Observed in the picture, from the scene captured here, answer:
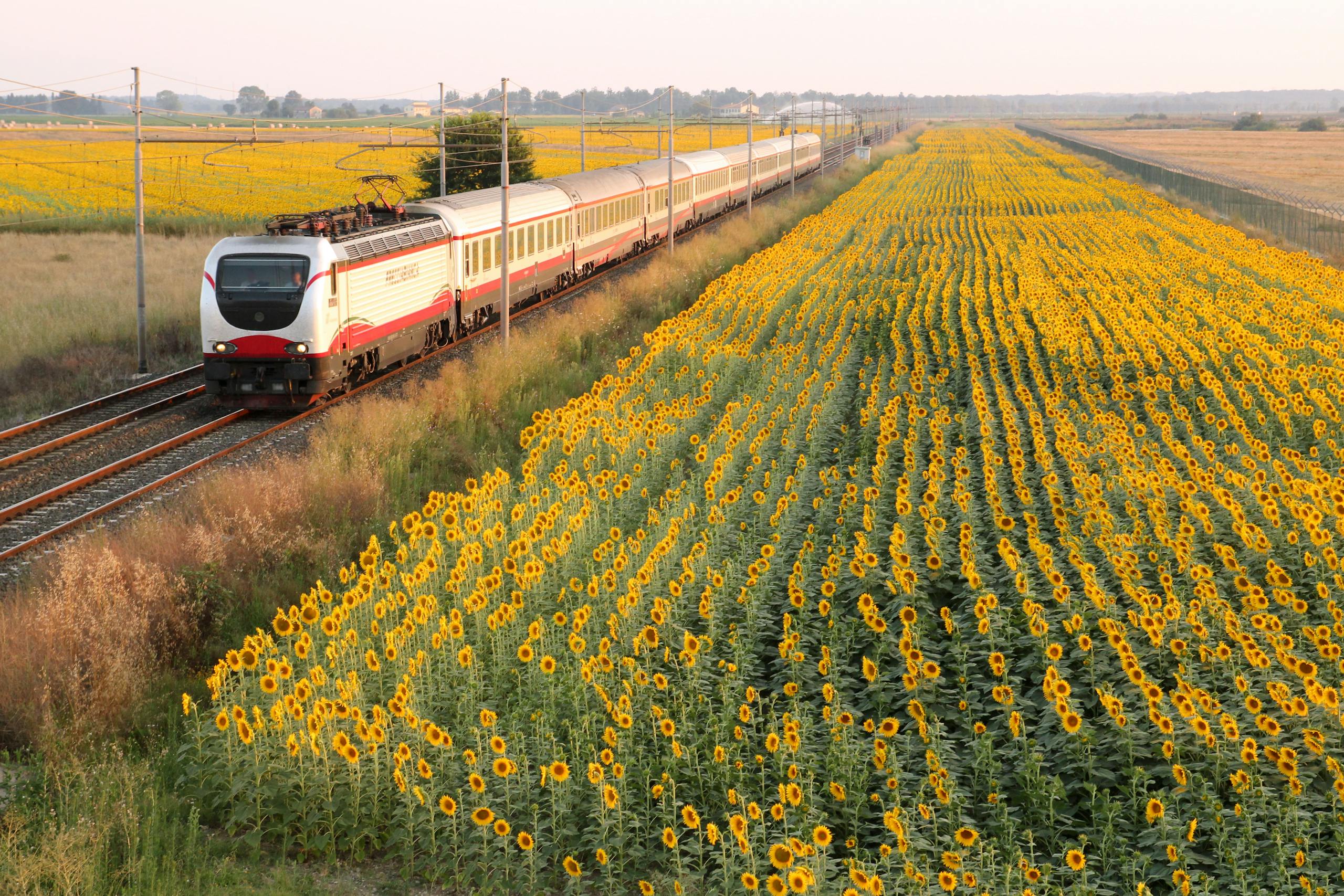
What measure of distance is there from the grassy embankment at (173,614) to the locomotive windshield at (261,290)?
1.78 metres

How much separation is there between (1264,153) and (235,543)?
126012 mm

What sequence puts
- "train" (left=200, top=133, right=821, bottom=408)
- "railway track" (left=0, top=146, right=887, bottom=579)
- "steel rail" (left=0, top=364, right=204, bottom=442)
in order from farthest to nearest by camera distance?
"train" (left=200, top=133, right=821, bottom=408), "steel rail" (left=0, top=364, right=204, bottom=442), "railway track" (left=0, top=146, right=887, bottom=579)

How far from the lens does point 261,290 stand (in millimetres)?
18922

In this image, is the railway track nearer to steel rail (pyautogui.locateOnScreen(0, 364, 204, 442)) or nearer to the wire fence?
steel rail (pyautogui.locateOnScreen(0, 364, 204, 442))

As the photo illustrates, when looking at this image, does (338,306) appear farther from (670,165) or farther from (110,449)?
(670,165)

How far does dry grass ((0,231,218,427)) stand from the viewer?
847 inches

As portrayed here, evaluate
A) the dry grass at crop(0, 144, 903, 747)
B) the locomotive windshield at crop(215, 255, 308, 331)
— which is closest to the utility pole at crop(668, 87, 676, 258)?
the dry grass at crop(0, 144, 903, 747)

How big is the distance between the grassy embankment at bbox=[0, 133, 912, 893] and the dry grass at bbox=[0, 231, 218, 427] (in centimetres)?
581

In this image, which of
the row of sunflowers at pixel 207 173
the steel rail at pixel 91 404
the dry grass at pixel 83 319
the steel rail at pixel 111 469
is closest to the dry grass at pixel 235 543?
the steel rail at pixel 111 469

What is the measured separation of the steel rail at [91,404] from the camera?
707 inches

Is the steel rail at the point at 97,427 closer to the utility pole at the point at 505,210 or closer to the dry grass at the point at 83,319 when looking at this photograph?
the dry grass at the point at 83,319

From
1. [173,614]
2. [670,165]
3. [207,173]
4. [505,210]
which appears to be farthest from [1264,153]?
[173,614]

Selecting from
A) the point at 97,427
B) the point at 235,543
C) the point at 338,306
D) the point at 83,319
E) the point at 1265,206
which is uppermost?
the point at 1265,206

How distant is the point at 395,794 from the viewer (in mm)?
7797
